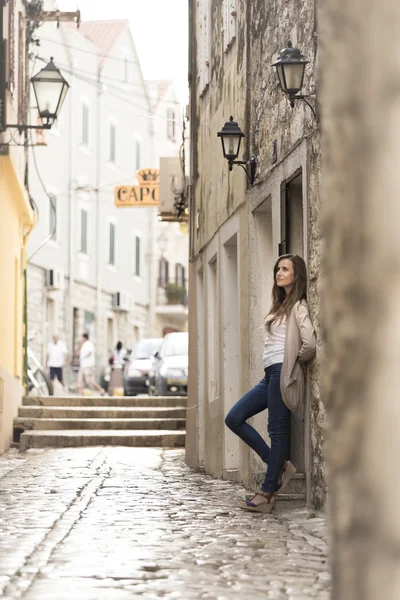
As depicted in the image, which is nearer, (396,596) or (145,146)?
(396,596)

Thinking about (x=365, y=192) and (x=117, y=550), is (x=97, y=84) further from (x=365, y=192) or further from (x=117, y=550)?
(x=365, y=192)

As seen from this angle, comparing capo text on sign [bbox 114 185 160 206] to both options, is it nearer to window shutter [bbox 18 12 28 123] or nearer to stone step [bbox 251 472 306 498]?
window shutter [bbox 18 12 28 123]

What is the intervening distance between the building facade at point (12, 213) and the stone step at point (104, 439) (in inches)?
18.5

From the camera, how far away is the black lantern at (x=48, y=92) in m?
16.0

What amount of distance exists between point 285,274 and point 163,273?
44.2m

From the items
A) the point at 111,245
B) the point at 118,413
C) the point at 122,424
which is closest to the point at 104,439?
the point at 122,424

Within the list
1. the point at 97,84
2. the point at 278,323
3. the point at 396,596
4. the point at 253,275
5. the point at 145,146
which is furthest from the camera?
the point at 145,146

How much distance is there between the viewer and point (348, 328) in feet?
9.46

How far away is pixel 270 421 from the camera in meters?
9.21

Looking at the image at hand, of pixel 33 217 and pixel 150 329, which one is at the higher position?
pixel 33 217

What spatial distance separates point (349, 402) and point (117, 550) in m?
4.28

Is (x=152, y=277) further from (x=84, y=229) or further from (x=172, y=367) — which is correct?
(x=172, y=367)

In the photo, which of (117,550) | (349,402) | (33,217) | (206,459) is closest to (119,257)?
(33,217)

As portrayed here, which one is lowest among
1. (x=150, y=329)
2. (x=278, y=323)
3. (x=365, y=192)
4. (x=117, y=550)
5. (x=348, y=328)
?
(x=150, y=329)
